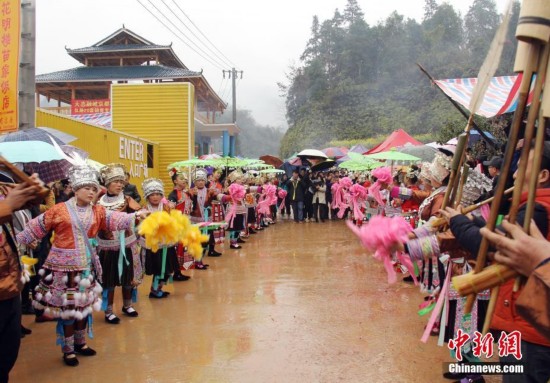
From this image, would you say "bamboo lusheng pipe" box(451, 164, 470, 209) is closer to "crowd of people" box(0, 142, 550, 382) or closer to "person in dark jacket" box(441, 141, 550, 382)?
"crowd of people" box(0, 142, 550, 382)

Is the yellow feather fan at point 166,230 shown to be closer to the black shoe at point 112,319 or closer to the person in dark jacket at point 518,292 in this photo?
the person in dark jacket at point 518,292

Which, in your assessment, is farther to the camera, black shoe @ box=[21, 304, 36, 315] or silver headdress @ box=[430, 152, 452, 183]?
black shoe @ box=[21, 304, 36, 315]

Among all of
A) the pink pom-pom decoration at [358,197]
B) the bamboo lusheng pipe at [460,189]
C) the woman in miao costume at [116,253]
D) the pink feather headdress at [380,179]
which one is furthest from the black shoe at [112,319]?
the pink pom-pom decoration at [358,197]

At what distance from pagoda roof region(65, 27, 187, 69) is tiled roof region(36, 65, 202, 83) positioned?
→ 1017 millimetres

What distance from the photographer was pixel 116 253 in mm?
5797

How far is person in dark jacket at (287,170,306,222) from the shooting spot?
17891 millimetres

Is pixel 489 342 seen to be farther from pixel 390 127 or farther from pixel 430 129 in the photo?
pixel 390 127

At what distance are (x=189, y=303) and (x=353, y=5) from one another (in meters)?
62.2

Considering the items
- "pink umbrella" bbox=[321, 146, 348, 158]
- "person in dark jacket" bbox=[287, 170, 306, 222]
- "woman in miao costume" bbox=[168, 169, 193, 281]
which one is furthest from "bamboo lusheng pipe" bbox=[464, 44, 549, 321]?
"pink umbrella" bbox=[321, 146, 348, 158]

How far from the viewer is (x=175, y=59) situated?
2952 centimetres

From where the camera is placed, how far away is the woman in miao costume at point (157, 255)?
6.46 metres

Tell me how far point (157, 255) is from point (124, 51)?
82.0 ft

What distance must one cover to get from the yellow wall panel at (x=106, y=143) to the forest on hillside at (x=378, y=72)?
96.7 feet

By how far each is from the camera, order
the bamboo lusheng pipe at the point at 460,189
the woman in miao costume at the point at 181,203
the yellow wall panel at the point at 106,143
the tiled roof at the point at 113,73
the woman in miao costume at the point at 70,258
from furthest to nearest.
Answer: the tiled roof at the point at 113,73
the yellow wall panel at the point at 106,143
the woman in miao costume at the point at 181,203
the woman in miao costume at the point at 70,258
the bamboo lusheng pipe at the point at 460,189
